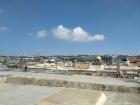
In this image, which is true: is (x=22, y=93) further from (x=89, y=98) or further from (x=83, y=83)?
(x=89, y=98)

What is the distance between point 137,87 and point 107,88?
1.86 m

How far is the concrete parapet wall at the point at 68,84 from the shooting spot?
15.0 meters

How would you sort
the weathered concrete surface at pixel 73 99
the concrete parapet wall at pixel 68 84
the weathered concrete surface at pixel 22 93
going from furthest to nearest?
the concrete parapet wall at pixel 68 84 < the weathered concrete surface at pixel 22 93 < the weathered concrete surface at pixel 73 99

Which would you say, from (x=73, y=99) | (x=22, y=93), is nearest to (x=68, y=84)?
(x=22, y=93)

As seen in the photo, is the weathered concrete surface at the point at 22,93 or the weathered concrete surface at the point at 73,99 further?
the weathered concrete surface at the point at 22,93

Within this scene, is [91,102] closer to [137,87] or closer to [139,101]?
[139,101]

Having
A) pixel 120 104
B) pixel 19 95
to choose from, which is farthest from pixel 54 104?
pixel 19 95

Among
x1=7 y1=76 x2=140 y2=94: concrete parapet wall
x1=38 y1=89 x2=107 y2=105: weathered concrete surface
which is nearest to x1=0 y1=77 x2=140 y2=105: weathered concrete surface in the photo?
x1=38 y1=89 x2=107 y2=105: weathered concrete surface

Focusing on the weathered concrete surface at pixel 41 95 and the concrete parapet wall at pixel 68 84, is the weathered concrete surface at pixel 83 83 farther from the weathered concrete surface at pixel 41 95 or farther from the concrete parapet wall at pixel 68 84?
the weathered concrete surface at pixel 41 95

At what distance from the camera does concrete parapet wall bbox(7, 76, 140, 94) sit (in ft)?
49.1

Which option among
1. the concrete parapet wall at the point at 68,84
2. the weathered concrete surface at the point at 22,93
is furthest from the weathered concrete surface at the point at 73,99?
the concrete parapet wall at the point at 68,84

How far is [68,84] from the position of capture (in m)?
16.3

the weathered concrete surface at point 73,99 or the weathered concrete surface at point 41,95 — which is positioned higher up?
the weathered concrete surface at point 73,99

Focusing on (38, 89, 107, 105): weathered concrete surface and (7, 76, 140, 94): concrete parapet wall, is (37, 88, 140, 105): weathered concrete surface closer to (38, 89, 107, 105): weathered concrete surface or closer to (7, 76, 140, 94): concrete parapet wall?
(38, 89, 107, 105): weathered concrete surface
